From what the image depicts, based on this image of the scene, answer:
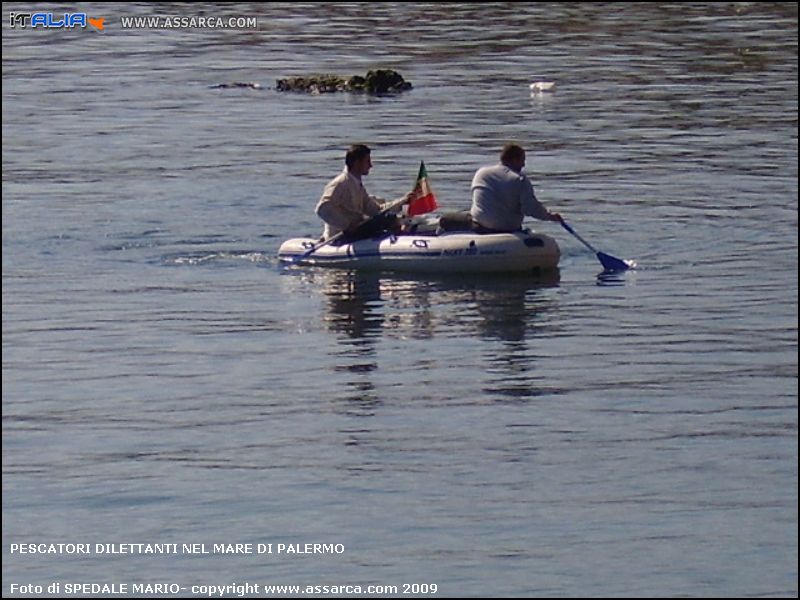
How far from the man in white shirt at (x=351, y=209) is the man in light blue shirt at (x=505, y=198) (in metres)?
0.95

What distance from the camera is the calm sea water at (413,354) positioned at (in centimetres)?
1348

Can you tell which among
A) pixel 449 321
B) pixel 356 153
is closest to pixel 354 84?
pixel 356 153

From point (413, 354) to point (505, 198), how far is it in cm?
384

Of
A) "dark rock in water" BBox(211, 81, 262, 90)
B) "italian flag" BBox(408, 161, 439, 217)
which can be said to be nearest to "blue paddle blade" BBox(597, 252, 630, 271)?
"italian flag" BBox(408, 161, 439, 217)

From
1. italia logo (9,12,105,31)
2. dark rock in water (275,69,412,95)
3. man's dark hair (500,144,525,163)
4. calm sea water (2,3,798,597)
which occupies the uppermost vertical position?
italia logo (9,12,105,31)

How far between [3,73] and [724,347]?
29.3 metres

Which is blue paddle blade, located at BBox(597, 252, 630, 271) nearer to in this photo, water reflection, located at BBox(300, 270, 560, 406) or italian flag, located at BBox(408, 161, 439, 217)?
water reflection, located at BBox(300, 270, 560, 406)

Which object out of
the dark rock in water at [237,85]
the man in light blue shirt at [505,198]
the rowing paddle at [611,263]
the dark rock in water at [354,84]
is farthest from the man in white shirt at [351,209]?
the dark rock in water at [237,85]

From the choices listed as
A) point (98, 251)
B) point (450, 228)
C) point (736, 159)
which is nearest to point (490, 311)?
point (450, 228)

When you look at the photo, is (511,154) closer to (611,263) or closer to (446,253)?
(446,253)

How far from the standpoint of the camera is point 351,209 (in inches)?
901

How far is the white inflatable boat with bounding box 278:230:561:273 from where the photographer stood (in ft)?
72.8

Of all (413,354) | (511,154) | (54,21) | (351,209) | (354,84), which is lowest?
(413,354)

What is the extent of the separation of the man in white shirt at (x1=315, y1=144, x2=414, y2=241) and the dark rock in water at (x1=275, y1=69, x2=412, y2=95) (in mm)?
17757
